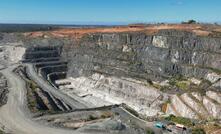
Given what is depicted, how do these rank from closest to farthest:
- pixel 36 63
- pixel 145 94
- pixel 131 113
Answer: pixel 131 113, pixel 145 94, pixel 36 63

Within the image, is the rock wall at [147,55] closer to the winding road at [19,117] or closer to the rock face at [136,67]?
the rock face at [136,67]

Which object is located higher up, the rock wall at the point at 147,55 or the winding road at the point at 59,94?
the rock wall at the point at 147,55

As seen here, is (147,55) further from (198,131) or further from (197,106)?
(198,131)

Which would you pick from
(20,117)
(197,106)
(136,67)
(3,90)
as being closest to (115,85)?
(136,67)

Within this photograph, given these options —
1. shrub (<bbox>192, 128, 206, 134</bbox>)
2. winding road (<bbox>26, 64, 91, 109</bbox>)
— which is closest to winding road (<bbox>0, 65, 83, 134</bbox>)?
winding road (<bbox>26, 64, 91, 109</bbox>)

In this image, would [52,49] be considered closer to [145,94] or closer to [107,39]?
[107,39]

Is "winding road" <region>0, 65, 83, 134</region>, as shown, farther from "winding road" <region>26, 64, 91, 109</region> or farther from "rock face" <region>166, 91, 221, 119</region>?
"rock face" <region>166, 91, 221, 119</region>

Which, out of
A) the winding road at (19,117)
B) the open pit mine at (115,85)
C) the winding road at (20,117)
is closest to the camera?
the winding road at (19,117)

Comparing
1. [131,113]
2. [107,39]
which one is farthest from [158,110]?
[107,39]

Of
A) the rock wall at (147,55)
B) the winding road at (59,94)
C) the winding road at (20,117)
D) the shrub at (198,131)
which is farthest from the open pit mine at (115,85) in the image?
the shrub at (198,131)
